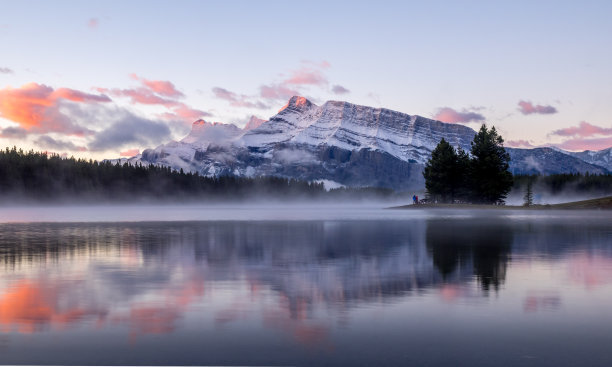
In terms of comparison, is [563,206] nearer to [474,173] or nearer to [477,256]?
[474,173]

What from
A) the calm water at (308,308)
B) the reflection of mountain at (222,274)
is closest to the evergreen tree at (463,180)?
the reflection of mountain at (222,274)

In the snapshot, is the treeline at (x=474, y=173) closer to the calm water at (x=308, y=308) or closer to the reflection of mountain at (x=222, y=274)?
the reflection of mountain at (x=222, y=274)

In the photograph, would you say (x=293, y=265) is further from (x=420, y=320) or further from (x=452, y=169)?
(x=452, y=169)

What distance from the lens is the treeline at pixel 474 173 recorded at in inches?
5197

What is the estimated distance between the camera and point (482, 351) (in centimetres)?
1041

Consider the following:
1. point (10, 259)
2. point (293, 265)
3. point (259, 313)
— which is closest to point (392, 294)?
point (259, 313)

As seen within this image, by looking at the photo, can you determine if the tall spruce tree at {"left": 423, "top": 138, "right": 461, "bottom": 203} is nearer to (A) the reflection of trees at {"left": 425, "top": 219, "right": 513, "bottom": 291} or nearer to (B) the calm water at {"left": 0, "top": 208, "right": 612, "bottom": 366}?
(A) the reflection of trees at {"left": 425, "top": 219, "right": 513, "bottom": 291}

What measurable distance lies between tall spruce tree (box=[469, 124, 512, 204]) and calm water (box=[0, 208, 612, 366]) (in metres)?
108

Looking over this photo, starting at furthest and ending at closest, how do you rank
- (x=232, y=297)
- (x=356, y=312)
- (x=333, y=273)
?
(x=333, y=273) → (x=232, y=297) → (x=356, y=312)

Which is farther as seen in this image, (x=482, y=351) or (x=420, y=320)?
(x=420, y=320)

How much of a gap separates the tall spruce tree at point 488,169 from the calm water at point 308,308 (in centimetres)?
10805

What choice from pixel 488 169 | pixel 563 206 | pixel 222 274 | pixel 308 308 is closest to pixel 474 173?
pixel 488 169

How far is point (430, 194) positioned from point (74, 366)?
454 feet

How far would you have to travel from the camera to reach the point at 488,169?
432 ft
